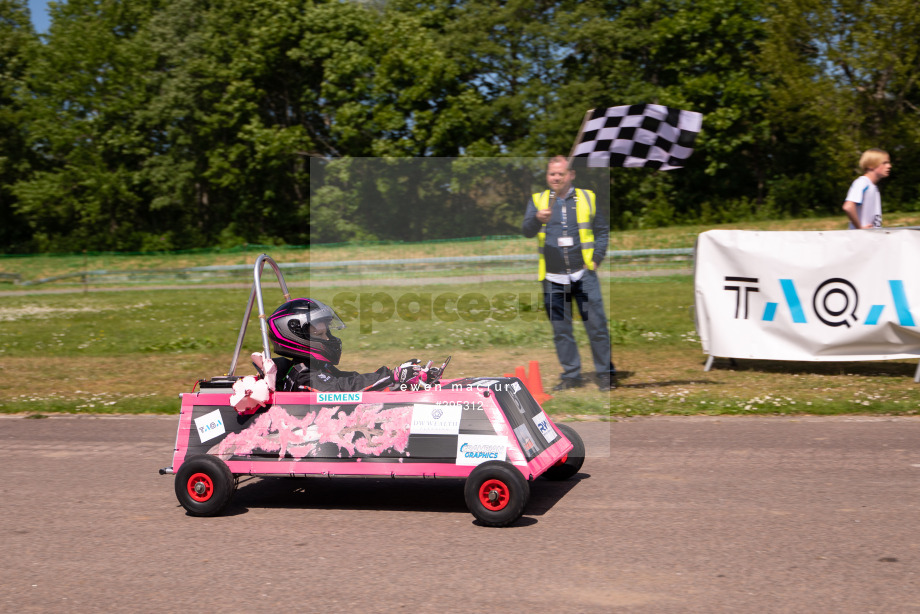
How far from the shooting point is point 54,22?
45.7 meters

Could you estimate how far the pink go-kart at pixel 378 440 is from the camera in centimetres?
522

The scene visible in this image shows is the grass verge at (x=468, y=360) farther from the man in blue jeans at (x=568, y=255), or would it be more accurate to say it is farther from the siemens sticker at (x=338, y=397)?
the siemens sticker at (x=338, y=397)

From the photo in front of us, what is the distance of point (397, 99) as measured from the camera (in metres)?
26.7

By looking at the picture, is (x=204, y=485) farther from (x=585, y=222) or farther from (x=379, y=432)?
(x=585, y=222)

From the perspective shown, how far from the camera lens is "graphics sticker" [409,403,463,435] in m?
5.35

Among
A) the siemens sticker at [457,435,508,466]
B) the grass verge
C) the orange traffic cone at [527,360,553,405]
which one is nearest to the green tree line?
the grass verge

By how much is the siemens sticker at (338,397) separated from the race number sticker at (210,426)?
2.41 feet

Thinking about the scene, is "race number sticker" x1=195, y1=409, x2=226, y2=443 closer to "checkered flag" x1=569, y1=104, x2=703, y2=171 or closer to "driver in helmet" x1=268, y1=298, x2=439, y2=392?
"driver in helmet" x1=268, y1=298, x2=439, y2=392

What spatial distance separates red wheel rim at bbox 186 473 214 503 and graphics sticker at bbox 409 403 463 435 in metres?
1.35

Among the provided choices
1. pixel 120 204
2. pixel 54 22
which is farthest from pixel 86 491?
pixel 54 22

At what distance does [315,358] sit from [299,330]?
0.71ft

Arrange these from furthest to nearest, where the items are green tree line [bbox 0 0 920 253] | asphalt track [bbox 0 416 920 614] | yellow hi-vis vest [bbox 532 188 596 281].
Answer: green tree line [bbox 0 0 920 253]
yellow hi-vis vest [bbox 532 188 596 281]
asphalt track [bbox 0 416 920 614]

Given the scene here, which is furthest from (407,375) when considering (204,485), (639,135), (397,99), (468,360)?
(397,99)

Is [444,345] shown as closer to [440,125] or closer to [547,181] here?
[547,181]
